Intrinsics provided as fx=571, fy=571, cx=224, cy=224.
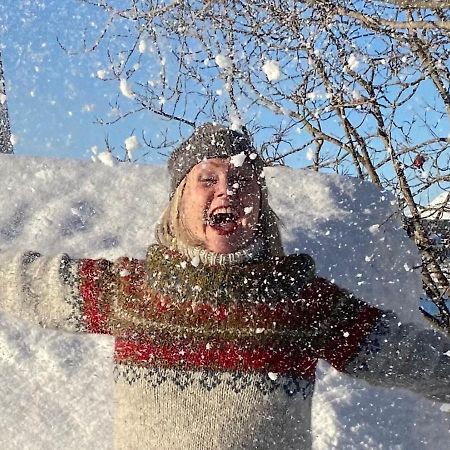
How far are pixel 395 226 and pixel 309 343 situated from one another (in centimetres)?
105

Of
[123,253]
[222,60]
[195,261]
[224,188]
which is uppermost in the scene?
[222,60]

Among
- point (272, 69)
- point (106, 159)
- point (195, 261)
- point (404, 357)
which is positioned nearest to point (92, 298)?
point (195, 261)

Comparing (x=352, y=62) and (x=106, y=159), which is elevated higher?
(x=352, y=62)

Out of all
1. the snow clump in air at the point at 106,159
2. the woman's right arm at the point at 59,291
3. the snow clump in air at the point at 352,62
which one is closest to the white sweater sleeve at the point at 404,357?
the woman's right arm at the point at 59,291

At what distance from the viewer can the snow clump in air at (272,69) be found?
9.31ft

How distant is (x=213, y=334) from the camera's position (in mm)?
1088

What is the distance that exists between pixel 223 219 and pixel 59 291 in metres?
0.37

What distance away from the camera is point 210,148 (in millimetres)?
1198

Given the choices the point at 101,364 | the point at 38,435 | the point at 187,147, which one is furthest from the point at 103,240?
the point at 187,147

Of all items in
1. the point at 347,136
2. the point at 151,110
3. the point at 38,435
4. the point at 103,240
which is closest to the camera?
the point at 38,435

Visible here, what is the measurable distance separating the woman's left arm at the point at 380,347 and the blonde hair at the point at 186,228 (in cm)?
13

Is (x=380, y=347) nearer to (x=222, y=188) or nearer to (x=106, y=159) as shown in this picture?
(x=222, y=188)

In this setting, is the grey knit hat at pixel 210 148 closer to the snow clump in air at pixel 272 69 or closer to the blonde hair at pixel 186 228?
the blonde hair at pixel 186 228

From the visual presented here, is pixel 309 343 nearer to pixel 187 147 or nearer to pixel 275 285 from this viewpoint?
pixel 275 285
